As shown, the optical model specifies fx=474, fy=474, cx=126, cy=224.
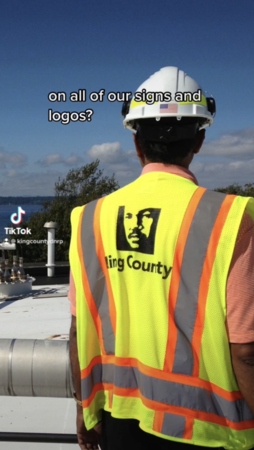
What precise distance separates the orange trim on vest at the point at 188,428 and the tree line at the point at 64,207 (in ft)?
71.6

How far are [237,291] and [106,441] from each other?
28.4 inches

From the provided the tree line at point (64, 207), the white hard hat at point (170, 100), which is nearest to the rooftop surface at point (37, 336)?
the white hard hat at point (170, 100)

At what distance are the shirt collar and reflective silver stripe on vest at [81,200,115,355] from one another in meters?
0.23

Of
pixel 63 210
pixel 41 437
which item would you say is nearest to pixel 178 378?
→ pixel 41 437

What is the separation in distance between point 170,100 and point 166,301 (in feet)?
2.26

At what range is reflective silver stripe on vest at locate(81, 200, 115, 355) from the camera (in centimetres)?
155

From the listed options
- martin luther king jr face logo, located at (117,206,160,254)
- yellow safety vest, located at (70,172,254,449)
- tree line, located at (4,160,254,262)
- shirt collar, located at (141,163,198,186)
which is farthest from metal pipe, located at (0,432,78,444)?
tree line, located at (4,160,254,262)

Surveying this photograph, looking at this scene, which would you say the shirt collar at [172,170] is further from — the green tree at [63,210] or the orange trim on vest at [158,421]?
the green tree at [63,210]

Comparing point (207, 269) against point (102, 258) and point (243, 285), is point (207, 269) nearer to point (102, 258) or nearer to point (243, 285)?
point (243, 285)

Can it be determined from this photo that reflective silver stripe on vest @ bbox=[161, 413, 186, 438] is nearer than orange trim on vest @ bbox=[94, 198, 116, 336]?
Yes

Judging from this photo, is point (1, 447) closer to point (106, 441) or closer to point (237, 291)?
point (106, 441)

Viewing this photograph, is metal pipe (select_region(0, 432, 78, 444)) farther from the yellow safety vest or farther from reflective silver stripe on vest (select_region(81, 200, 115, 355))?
reflective silver stripe on vest (select_region(81, 200, 115, 355))

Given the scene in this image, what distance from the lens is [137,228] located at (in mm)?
1461

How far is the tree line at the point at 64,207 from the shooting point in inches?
1047
